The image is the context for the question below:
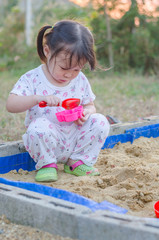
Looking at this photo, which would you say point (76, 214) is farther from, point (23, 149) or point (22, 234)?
point (23, 149)

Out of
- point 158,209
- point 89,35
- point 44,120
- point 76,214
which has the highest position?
point 89,35

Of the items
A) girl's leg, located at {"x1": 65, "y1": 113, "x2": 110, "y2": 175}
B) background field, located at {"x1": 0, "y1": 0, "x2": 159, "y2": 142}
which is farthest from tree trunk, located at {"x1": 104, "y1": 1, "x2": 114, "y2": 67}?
girl's leg, located at {"x1": 65, "y1": 113, "x2": 110, "y2": 175}

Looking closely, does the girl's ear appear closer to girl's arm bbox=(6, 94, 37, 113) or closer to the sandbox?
girl's arm bbox=(6, 94, 37, 113)

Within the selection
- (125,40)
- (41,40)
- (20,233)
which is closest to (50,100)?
(41,40)

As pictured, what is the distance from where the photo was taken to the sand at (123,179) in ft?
5.97

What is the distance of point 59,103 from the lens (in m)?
2.12

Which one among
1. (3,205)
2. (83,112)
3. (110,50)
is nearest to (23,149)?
(83,112)

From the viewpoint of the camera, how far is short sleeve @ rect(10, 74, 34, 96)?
2189 mm

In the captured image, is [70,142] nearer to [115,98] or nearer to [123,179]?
[123,179]

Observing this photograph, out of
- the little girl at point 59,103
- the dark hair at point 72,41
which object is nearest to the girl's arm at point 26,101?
the little girl at point 59,103

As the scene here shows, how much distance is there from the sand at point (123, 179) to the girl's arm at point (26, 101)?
17.1 inches

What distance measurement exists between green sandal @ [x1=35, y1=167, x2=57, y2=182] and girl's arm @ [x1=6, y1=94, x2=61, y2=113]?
39 cm

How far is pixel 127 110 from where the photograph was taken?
409 centimetres

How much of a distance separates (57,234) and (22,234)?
0.51ft
